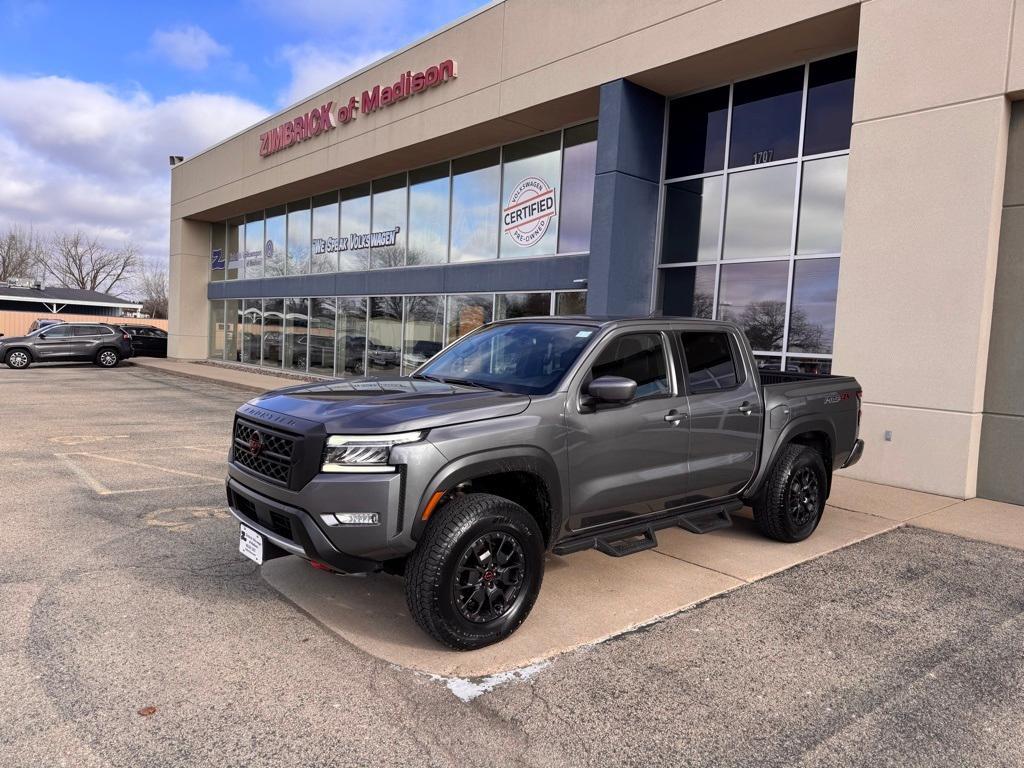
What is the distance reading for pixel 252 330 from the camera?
25.9 metres

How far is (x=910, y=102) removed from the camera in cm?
829

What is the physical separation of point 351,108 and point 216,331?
14424mm

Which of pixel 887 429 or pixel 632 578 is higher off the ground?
pixel 887 429

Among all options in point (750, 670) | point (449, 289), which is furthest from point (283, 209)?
point (750, 670)

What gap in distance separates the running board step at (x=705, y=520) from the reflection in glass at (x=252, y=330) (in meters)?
22.6

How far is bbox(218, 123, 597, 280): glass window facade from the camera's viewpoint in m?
14.2

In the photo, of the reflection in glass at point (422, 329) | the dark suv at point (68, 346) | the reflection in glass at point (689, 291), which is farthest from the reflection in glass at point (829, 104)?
the dark suv at point (68, 346)

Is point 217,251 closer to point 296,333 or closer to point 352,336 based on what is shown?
point 296,333

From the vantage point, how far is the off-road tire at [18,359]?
22.9 m

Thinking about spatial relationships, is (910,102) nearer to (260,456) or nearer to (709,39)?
(709,39)

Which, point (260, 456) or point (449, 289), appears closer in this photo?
point (260, 456)

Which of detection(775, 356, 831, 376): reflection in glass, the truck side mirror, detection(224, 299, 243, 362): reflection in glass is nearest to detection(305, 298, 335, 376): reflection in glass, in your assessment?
detection(224, 299, 243, 362): reflection in glass

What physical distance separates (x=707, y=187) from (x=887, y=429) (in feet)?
17.8

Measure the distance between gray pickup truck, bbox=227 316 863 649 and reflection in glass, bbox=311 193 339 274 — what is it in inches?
676
